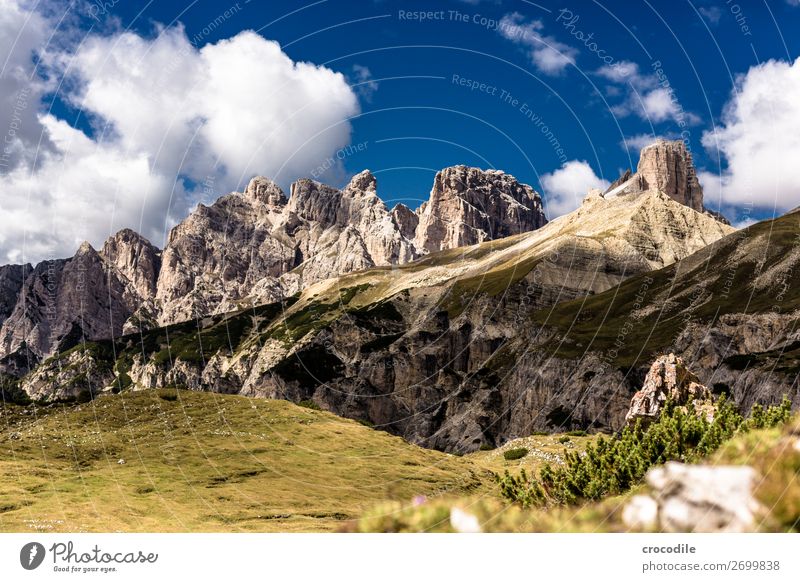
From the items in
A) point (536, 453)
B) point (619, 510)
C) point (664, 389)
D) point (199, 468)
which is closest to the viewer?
point (619, 510)

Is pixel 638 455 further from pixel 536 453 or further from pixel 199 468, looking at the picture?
pixel 536 453

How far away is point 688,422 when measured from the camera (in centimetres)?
2578

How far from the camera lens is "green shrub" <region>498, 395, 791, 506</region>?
24391 millimetres

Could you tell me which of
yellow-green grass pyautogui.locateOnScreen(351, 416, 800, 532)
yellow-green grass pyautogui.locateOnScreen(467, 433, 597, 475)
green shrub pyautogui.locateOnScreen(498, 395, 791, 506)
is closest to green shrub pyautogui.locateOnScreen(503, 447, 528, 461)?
yellow-green grass pyautogui.locateOnScreen(467, 433, 597, 475)

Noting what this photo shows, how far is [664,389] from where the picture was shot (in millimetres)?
51250

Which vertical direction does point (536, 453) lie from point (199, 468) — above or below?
below

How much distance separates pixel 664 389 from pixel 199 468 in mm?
35796

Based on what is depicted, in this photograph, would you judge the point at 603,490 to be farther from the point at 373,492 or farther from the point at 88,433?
the point at 88,433

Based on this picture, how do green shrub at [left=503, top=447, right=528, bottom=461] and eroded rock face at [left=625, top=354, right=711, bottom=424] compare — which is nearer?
eroded rock face at [left=625, top=354, right=711, bottom=424]

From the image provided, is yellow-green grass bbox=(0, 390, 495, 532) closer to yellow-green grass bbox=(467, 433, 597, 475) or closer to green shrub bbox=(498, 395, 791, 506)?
yellow-green grass bbox=(467, 433, 597, 475)

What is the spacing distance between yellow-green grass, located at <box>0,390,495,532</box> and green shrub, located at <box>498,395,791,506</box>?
9173 mm

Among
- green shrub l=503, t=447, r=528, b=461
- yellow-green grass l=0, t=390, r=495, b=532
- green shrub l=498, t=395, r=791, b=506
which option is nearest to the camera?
green shrub l=498, t=395, r=791, b=506

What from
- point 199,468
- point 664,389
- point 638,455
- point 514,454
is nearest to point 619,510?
point 638,455
